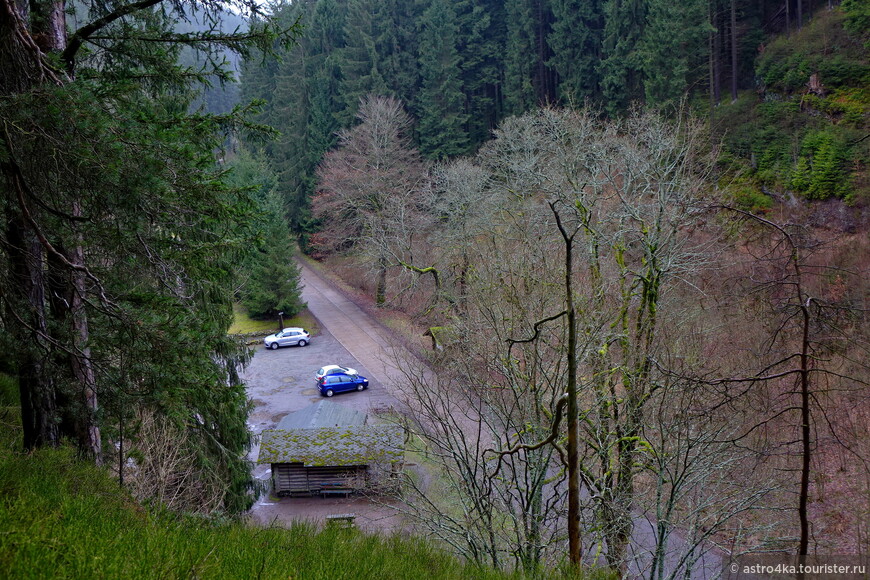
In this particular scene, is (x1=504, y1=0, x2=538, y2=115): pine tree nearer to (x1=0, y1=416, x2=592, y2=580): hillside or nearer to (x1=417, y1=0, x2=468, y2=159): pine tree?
(x1=417, y1=0, x2=468, y2=159): pine tree

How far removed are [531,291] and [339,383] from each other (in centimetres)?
1349

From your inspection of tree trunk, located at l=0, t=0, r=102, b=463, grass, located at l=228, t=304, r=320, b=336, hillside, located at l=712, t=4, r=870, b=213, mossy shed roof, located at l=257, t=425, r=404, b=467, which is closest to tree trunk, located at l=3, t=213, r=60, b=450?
tree trunk, located at l=0, t=0, r=102, b=463

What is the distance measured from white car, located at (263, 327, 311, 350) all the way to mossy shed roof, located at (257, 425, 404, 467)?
1168 centimetres

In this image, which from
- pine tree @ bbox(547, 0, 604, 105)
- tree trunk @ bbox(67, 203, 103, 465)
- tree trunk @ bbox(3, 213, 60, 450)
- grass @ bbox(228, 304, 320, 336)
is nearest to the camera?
tree trunk @ bbox(3, 213, 60, 450)

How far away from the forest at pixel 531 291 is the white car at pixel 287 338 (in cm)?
304

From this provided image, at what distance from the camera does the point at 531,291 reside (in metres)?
10.4

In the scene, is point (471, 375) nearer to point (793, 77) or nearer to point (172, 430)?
point (172, 430)

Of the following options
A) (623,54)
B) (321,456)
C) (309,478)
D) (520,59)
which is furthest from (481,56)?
(309,478)

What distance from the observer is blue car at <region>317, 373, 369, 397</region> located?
22.1 meters

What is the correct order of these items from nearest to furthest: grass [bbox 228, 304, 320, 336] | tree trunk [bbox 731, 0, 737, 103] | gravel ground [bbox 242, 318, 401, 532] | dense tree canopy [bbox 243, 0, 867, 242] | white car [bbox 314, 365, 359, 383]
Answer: gravel ground [bbox 242, 318, 401, 532] → white car [bbox 314, 365, 359, 383] → dense tree canopy [bbox 243, 0, 867, 242] → tree trunk [bbox 731, 0, 737, 103] → grass [bbox 228, 304, 320, 336]

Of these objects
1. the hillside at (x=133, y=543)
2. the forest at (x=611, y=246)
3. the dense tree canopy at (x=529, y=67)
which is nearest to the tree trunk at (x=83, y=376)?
the hillside at (x=133, y=543)

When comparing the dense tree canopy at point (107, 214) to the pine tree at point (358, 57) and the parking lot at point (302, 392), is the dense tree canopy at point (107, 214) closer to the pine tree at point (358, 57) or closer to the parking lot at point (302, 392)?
the parking lot at point (302, 392)

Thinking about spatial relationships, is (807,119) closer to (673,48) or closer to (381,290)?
(673,48)

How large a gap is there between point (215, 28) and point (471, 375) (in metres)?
5.65
